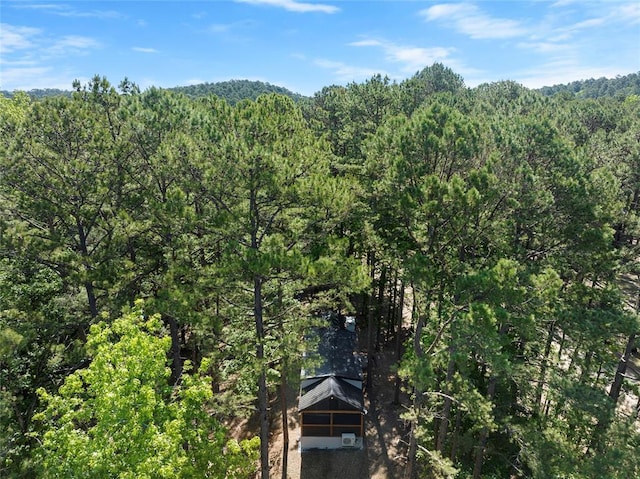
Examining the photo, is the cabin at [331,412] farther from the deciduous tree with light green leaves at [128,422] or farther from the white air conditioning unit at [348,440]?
the deciduous tree with light green leaves at [128,422]

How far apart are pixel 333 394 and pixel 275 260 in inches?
338

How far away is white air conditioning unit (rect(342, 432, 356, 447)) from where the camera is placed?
16.1 meters

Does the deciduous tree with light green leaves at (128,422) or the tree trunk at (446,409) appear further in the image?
the tree trunk at (446,409)

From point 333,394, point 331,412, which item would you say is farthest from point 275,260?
point 331,412

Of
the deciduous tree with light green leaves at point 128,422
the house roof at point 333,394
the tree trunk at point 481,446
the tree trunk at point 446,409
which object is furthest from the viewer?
the house roof at point 333,394

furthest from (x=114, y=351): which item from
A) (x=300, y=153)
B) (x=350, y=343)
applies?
(x=350, y=343)

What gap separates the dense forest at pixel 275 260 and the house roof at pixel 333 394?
359 centimetres

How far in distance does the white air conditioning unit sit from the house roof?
124 centimetres

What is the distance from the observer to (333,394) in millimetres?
15984

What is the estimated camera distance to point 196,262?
12.6 meters

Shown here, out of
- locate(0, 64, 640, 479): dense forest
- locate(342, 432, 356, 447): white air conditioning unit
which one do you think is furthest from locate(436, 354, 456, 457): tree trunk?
locate(342, 432, 356, 447): white air conditioning unit

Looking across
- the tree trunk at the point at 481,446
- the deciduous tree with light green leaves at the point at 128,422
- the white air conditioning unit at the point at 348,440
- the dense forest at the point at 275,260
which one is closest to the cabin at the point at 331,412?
the white air conditioning unit at the point at 348,440

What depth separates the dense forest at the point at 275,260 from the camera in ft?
32.9

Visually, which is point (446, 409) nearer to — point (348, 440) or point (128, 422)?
point (348, 440)
